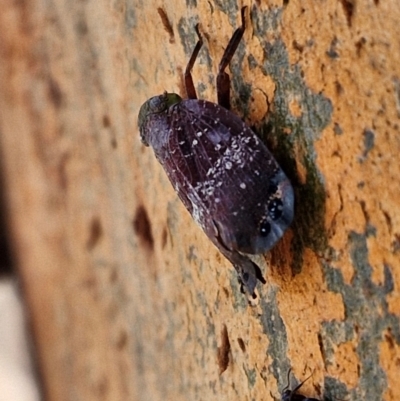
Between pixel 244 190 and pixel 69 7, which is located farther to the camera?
pixel 69 7

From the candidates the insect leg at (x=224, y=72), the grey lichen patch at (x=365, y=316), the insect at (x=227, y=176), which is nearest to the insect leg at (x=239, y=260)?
the insect at (x=227, y=176)

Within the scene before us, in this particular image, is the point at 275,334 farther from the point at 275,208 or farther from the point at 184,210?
the point at 184,210

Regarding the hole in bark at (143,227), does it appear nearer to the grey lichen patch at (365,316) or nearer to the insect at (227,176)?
the insect at (227,176)

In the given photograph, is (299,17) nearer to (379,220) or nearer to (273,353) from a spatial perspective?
(379,220)

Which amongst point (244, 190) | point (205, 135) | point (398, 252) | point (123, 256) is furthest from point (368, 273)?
point (123, 256)

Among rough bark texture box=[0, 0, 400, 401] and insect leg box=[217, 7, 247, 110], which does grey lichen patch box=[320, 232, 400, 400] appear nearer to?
rough bark texture box=[0, 0, 400, 401]

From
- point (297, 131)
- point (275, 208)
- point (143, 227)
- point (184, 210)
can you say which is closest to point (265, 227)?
point (275, 208)
